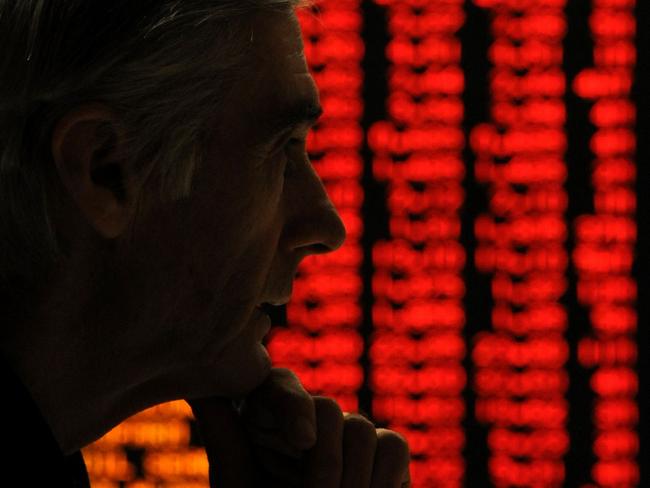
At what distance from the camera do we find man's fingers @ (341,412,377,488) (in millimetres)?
641

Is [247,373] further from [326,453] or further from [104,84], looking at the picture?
[104,84]

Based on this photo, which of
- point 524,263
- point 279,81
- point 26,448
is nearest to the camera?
point 26,448

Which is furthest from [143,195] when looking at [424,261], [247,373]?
[424,261]

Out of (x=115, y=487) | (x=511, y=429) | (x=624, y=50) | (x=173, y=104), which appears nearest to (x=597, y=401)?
(x=511, y=429)

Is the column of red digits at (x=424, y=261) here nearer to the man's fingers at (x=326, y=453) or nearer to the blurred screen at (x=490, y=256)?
the blurred screen at (x=490, y=256)

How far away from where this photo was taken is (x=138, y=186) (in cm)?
54

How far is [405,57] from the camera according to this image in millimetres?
1595

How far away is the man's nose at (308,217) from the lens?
59cm

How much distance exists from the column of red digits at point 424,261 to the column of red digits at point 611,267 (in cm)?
16

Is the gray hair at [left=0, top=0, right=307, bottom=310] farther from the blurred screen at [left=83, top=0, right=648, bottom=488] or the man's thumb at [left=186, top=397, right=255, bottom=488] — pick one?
the blurred screen at [left=83, top=0, right=648, bottom=488]

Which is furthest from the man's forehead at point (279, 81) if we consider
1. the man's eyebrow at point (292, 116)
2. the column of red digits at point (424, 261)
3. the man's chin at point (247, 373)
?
the column of red digits at point (424, 261)

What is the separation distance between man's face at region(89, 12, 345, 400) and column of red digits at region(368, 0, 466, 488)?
959 millimetres

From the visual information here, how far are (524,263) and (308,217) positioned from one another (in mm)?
983

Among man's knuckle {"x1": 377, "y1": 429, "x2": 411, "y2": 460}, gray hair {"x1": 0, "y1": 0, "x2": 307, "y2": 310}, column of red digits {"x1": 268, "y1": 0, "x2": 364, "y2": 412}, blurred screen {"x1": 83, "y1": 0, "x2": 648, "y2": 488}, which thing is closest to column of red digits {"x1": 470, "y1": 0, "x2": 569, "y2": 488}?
blurred screen {"x1": 83, "y1": 0, "x2": 648, "y2": 488}
